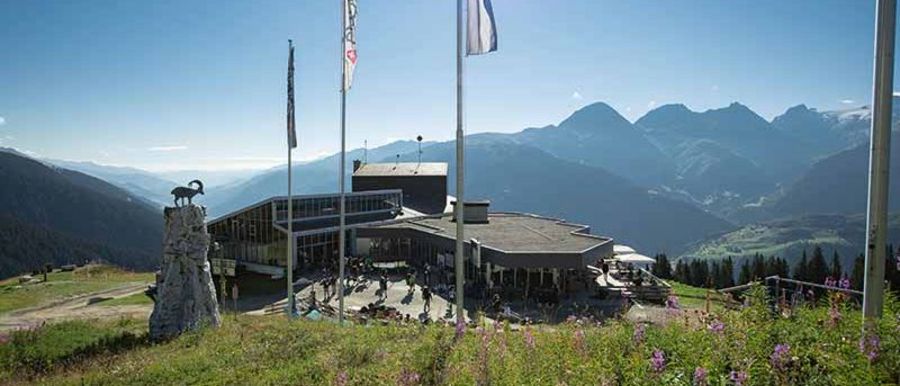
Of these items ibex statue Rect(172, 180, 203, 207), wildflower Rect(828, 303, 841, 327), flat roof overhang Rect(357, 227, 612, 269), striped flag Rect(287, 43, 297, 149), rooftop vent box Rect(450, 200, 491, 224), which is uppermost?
striped flag Rect(287, 43, 297, 149)

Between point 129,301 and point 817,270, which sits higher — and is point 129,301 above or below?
below

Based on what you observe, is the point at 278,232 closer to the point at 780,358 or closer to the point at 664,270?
the point at 664,270

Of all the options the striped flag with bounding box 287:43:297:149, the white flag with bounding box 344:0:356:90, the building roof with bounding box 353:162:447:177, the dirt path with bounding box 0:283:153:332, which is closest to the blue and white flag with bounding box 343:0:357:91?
the white flag with bounding box 344:0:356:90

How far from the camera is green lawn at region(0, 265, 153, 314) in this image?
32.9 meters

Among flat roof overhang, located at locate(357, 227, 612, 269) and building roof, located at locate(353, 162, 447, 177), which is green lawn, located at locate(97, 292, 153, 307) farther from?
building roof, located at locate(353, 162, 447, 177)

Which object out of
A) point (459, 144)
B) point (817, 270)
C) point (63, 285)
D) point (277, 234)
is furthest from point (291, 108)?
point (817, 270)

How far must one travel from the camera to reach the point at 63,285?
1479 inches

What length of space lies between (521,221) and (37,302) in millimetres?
34393

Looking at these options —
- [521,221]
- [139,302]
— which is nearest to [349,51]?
[139,302]

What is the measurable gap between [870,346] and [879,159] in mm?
3454

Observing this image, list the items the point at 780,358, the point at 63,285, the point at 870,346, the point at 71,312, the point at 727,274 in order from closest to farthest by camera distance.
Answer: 1. the point at 780,358
2. the point at 870,346
3. the point at 71,312
4. the point at 63,285
5. the point at 727,274

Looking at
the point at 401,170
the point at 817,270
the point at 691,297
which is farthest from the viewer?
the point at 401,170

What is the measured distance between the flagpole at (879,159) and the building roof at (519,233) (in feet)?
64.4

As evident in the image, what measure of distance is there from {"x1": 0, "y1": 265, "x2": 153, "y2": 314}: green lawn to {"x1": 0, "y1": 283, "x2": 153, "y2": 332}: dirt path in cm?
117
